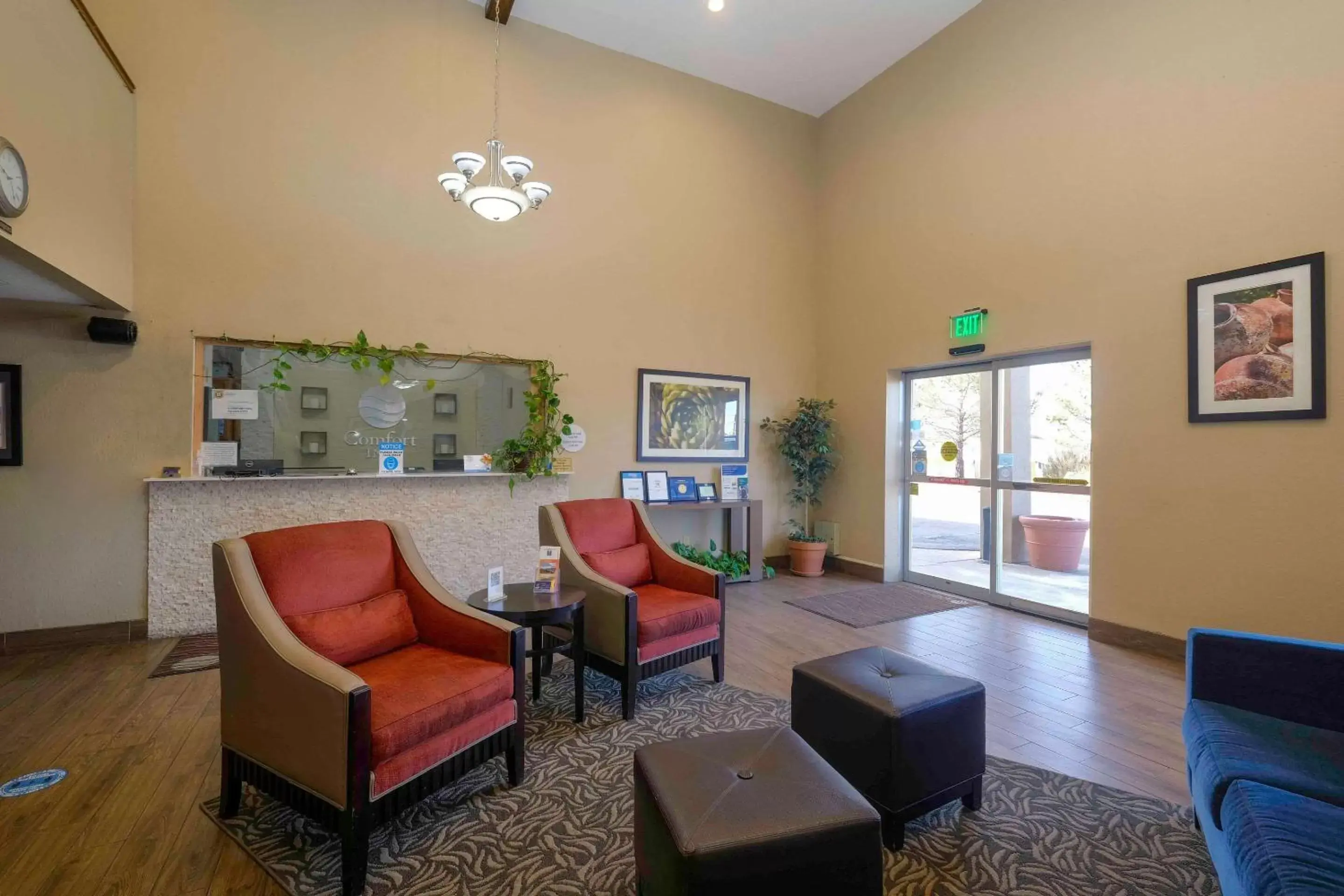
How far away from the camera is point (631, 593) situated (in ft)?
9.78

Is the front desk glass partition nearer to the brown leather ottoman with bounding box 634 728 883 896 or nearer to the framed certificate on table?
the framed certificate on table

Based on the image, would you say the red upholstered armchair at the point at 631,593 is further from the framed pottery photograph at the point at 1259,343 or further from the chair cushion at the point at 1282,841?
the framed pottery photograph at the point at 1259,343

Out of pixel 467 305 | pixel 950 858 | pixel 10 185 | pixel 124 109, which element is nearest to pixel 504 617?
pixel 950 858

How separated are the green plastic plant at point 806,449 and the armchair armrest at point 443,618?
14.9 ft

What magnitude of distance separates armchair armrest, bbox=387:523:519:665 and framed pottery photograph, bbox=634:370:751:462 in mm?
3338

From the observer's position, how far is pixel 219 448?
4.31 meters

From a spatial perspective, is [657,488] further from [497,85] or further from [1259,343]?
[1259,343]

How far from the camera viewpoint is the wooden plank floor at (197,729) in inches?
75.9

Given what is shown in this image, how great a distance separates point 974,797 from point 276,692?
2538 millimetres

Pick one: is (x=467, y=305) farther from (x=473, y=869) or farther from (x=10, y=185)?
(x=473, y=869)

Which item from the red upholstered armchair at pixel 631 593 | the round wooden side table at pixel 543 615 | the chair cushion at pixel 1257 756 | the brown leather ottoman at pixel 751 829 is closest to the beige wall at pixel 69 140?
the round wooden side table at pixel 543 615

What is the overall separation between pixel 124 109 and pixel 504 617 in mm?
4440

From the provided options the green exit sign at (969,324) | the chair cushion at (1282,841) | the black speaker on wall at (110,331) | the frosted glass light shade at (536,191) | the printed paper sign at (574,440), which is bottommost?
the chair cushion at (1282,841)

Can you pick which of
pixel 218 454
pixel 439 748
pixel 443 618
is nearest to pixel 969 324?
pixel 443 618
